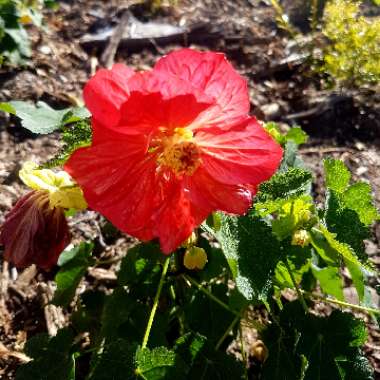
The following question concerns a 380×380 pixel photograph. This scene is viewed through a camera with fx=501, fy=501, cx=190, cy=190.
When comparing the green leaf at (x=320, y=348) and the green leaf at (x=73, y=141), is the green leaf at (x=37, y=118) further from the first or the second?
the green leaf at (x=320, y=348)

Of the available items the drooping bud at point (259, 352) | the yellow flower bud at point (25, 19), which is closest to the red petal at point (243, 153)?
the drooping bud at point (259, 352)

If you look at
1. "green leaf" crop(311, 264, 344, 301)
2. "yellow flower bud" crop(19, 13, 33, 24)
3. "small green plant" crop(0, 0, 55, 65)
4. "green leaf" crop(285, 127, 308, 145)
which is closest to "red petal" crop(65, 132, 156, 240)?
"green leaf" crop(311, 264, 344, 301)

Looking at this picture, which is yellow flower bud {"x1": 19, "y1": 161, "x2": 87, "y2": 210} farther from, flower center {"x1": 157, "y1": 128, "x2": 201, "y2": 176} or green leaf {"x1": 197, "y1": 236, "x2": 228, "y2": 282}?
green leaf {"x1": 197, "y1": 236, "x2": 228, "y2": 282}

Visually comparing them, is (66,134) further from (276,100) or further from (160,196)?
Result: (276,100)

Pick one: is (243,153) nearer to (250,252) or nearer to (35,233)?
(250,252)

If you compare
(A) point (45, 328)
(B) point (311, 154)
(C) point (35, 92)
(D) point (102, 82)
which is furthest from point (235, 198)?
(C) point (35, 92)

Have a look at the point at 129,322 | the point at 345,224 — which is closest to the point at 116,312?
the point at 129,322

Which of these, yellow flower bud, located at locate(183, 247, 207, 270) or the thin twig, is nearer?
yellow flower bud, located at locate(183, 247, 207, 270)
